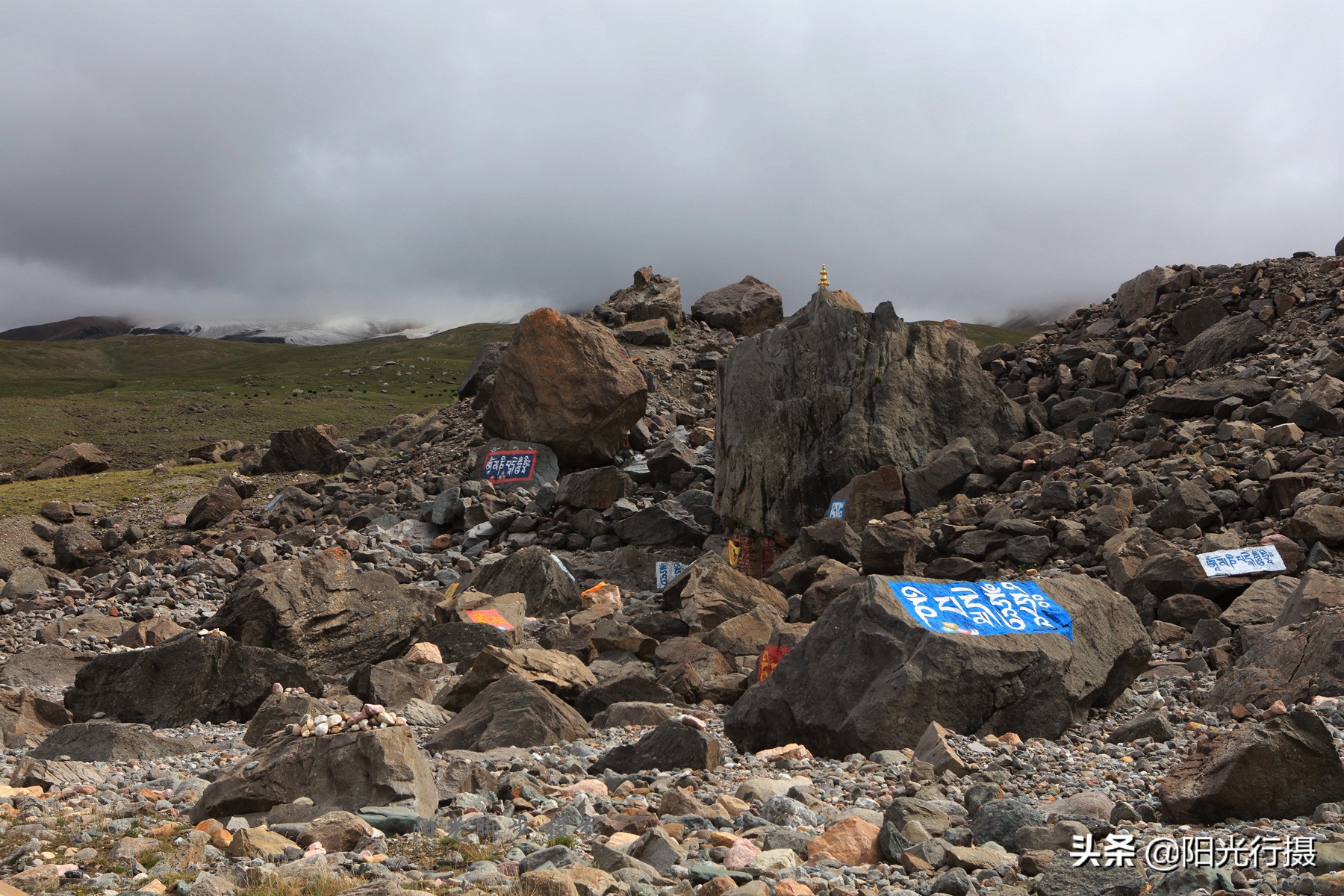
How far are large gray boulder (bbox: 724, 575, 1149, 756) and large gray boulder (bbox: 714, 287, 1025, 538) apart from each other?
12.1 meters

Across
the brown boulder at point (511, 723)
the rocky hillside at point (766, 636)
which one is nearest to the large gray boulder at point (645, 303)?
the rocky hillside at point (766, 636)

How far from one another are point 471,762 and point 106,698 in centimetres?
758

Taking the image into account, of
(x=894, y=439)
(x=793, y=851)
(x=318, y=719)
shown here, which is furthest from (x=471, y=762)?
(x=894, y=439)

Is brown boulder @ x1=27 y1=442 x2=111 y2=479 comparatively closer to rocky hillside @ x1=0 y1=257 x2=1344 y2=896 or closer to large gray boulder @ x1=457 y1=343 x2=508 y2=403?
rocky hillside @ x1=0 y1=257 x2=1344 y2=896

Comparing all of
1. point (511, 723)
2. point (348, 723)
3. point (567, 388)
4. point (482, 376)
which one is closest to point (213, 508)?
point (482, 376)

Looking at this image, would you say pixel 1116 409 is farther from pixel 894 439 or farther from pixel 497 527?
pixel 497 527

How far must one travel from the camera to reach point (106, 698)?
14.0 meters

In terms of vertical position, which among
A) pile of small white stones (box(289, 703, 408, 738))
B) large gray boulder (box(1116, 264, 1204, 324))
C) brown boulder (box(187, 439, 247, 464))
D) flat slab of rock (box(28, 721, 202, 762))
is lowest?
flat slab of rock (box(28, 721, 202, 762))

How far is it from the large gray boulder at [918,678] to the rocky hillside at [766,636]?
0.12 ft

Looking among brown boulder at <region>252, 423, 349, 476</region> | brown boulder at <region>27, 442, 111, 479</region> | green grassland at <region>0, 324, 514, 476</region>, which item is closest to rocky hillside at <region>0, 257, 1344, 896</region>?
brown boulder at <region>252, 423, 349, 476</region>

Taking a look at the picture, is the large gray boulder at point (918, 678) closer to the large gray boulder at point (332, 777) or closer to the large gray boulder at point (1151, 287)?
the large gray boulder at point (332, 777)

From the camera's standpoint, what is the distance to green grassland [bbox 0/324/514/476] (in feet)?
256

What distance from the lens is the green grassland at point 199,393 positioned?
256 feet
